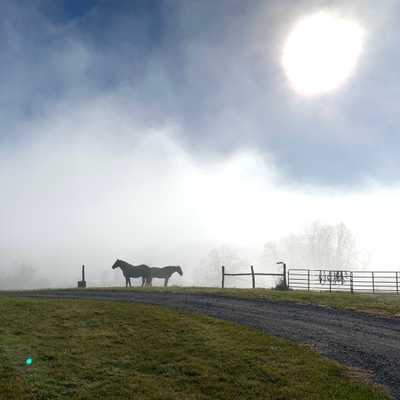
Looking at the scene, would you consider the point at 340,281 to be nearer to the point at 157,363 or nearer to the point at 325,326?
the point at 325,326

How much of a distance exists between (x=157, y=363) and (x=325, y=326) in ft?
25.3

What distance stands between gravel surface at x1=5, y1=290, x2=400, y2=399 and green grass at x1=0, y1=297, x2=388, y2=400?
959mm

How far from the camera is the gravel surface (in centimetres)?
1171

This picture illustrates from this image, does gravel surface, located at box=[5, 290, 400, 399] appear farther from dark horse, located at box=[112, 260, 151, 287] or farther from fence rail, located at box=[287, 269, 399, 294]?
dark horse, located at box=[112, 260, 151, 287]

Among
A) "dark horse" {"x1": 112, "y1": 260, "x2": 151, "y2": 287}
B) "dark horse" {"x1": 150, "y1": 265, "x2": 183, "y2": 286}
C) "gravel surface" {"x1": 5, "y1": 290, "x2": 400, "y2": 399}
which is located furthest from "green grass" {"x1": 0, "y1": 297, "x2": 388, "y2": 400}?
"dark horse" {"x1": 150, "y1": 265, "x2": 183, "y2": 286}

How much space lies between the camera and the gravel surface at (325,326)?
11712mm

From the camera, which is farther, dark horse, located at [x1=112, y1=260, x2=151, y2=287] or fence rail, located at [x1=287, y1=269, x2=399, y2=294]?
dark horse, located at [x1=112, y1=260, x2=151, y2=287]

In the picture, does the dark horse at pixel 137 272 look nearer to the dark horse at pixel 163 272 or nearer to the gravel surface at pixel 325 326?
the dark horse at pixel 163 272

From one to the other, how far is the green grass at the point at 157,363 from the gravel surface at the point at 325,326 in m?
0.96

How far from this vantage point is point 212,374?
35.2ft

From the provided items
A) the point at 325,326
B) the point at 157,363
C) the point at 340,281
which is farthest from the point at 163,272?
the point at 157,363

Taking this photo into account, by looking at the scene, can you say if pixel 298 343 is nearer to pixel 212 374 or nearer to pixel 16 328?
pixel 212 374

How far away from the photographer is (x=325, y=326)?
16.1m

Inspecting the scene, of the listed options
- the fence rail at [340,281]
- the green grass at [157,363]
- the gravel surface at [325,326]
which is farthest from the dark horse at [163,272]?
the green grass at [157,363]
